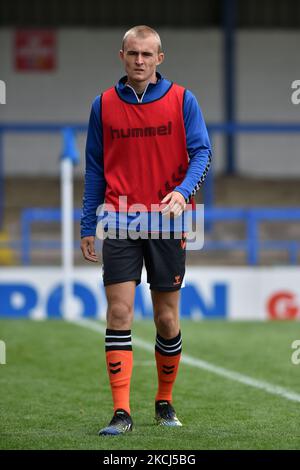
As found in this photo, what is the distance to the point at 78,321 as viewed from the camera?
527 inches

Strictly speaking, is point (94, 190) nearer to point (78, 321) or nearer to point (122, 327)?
point (122, 327)

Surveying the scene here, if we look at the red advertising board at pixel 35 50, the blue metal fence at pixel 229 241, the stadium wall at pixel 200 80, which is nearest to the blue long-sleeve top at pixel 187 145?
the blue metal fence at pixel 229 241

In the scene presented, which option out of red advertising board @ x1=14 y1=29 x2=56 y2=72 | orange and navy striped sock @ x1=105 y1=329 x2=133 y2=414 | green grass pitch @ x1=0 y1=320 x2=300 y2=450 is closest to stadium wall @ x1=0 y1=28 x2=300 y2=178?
red advertising board @ x1=14 y1=29 x2=56 y2=72

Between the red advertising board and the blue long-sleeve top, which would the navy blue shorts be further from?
the red advertising board

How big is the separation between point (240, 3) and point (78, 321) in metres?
15.2

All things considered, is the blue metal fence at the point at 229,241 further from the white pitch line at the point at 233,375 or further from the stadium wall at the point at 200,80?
the stadium wall at the point at 200,80

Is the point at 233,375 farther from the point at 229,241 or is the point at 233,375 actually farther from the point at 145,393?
the point at 229,241

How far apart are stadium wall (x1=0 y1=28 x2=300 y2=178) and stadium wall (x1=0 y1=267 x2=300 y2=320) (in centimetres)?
1161

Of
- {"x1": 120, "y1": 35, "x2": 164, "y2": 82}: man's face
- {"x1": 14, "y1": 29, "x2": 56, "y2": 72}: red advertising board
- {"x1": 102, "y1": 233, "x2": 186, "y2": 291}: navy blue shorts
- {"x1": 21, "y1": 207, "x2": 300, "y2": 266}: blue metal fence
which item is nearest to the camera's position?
{"x1": 120, "y1": 35, "x2": 164, "y2": 82}: man's face

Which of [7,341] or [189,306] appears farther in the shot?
[189,306]

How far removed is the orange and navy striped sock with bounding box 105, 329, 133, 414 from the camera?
5875 mm

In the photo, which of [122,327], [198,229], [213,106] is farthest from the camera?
[213,106]

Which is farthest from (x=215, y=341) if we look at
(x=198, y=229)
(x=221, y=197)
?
(x=221, y=197)

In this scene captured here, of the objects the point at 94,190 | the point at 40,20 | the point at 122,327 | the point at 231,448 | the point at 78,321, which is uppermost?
the point at 40,20
